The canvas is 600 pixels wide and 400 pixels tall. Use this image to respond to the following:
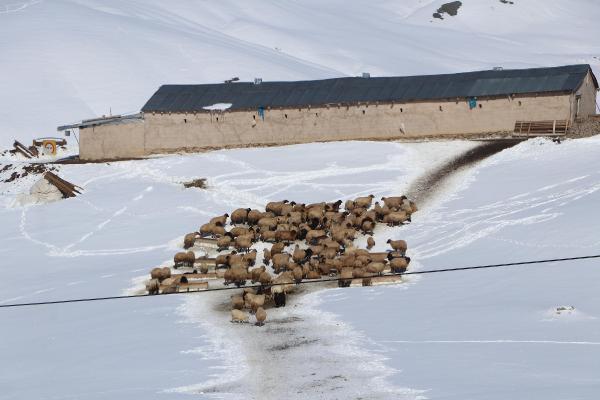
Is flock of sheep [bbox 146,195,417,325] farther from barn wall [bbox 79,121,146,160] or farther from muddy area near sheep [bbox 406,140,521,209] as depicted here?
barn wall [bbox 79,121,146,160]

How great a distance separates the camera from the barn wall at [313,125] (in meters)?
56.1

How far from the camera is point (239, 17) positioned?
125m

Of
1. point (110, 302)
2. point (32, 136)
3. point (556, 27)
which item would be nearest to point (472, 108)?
point (110, 302)

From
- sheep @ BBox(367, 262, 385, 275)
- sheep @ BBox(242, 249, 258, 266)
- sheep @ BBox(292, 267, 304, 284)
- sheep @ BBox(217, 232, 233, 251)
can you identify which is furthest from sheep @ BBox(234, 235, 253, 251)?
sheep @ BBox(367, 262, 385, 275)

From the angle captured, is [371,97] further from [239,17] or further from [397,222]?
[239,17]

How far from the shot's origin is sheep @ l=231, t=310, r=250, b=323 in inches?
1303

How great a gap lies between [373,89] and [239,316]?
28467 mm

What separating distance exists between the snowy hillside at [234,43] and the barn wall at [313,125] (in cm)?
1481

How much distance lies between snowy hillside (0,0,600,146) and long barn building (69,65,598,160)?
15258mm

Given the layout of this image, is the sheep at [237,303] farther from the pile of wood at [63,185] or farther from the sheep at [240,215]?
the pile of wood at [63,185]

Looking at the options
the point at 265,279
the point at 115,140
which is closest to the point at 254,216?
the point at 265,279

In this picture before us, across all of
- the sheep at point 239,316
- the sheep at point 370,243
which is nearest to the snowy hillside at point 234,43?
the sheep at point 370,243

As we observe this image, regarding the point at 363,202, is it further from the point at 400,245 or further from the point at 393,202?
the point at 400,245

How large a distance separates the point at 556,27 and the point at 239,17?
3938 cm
